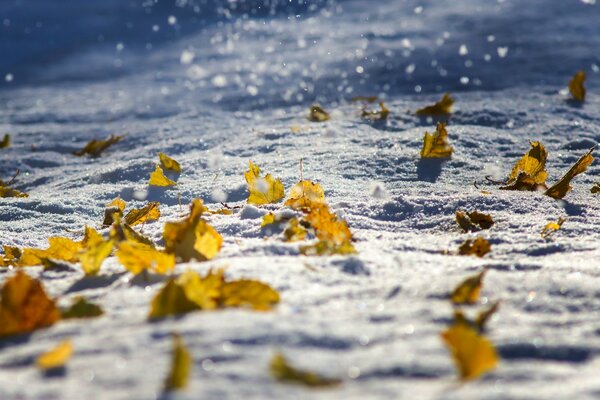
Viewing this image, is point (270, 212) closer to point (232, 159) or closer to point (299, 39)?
point (232, 159)

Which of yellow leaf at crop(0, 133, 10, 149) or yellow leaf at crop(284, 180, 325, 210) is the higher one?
yellow leaf at crop(0, 133, 10, 149)

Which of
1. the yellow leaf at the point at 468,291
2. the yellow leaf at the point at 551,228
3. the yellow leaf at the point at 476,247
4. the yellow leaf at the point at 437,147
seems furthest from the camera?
the yellow leaf at the point at 437,147

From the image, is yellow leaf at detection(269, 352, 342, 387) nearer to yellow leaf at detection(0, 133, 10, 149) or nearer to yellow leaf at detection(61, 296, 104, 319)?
yellow leaf at detection(61, 296, 104, 319)

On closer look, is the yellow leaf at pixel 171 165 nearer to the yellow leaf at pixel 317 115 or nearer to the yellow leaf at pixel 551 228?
the yellow leaf at pixel 317 115

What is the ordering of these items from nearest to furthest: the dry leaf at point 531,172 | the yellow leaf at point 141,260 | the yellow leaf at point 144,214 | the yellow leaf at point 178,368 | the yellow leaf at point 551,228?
1. the yellow leaf at point 178,368
2. the yellow leaf at point 141,260
3. the yellow leaf at point 551,228
4. the yellow leaf at point 144,214
5. the dry leaf at point 531,172

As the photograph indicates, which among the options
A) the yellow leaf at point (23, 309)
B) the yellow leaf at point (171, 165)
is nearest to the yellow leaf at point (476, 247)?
the yellow leaf at point (23, 309)

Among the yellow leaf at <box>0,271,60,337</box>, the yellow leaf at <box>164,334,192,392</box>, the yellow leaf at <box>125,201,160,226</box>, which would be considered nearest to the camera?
the yellow leaf at <box>164,334,192,392</box>

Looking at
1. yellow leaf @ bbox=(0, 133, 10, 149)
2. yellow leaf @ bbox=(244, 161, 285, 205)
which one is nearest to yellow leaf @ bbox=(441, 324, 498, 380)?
yellow leaf @ bbox=(244, 161, 285, 205)
